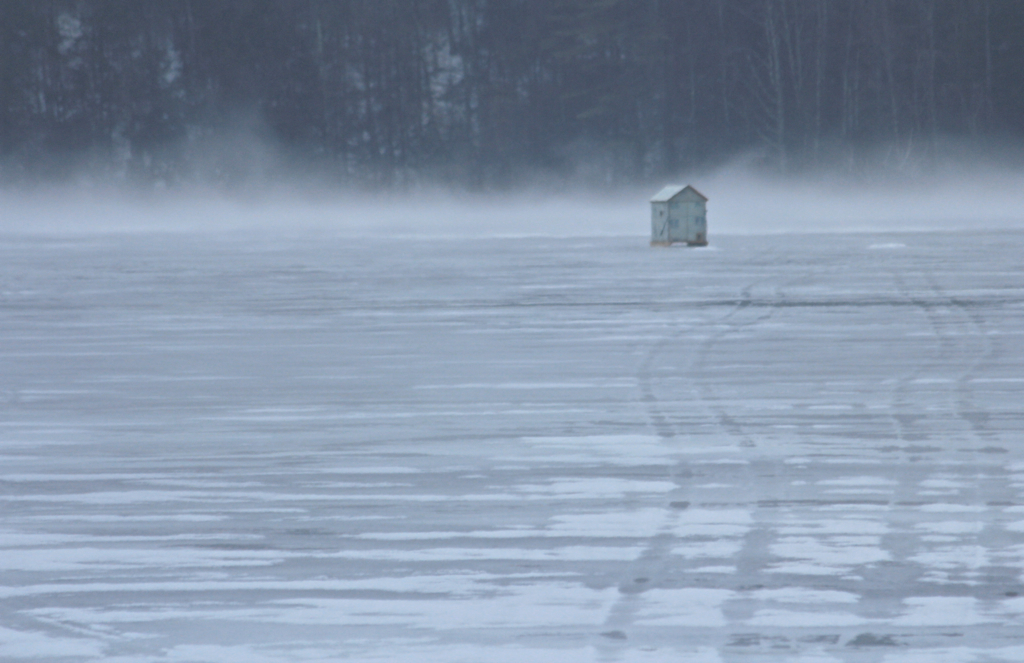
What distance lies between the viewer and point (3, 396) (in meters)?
8.09

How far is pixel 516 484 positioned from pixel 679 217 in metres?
17.3

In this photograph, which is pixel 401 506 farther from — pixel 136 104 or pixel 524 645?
pixel 136 104

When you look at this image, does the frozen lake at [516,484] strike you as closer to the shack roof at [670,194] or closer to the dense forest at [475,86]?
the shack roof at [670,194]

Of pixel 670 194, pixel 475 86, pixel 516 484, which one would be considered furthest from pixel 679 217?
pixel 475 86

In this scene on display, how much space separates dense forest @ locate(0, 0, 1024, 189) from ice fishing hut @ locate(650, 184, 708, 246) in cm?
2742

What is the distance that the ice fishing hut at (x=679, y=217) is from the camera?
22.2m

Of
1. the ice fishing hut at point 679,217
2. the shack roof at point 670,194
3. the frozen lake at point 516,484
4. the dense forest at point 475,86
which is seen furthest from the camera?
the dense forest at point 475,86

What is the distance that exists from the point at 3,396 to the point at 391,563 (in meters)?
4.40

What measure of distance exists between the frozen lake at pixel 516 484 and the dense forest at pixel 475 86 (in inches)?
1509

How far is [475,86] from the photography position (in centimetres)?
5238

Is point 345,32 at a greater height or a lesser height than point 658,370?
greater

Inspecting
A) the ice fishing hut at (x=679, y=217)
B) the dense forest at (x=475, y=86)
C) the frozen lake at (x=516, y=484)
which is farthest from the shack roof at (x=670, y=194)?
the dense forest at (x=475, y=86)

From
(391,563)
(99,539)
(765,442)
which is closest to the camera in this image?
(391,563)

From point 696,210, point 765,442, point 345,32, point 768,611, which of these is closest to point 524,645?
point 768,611
